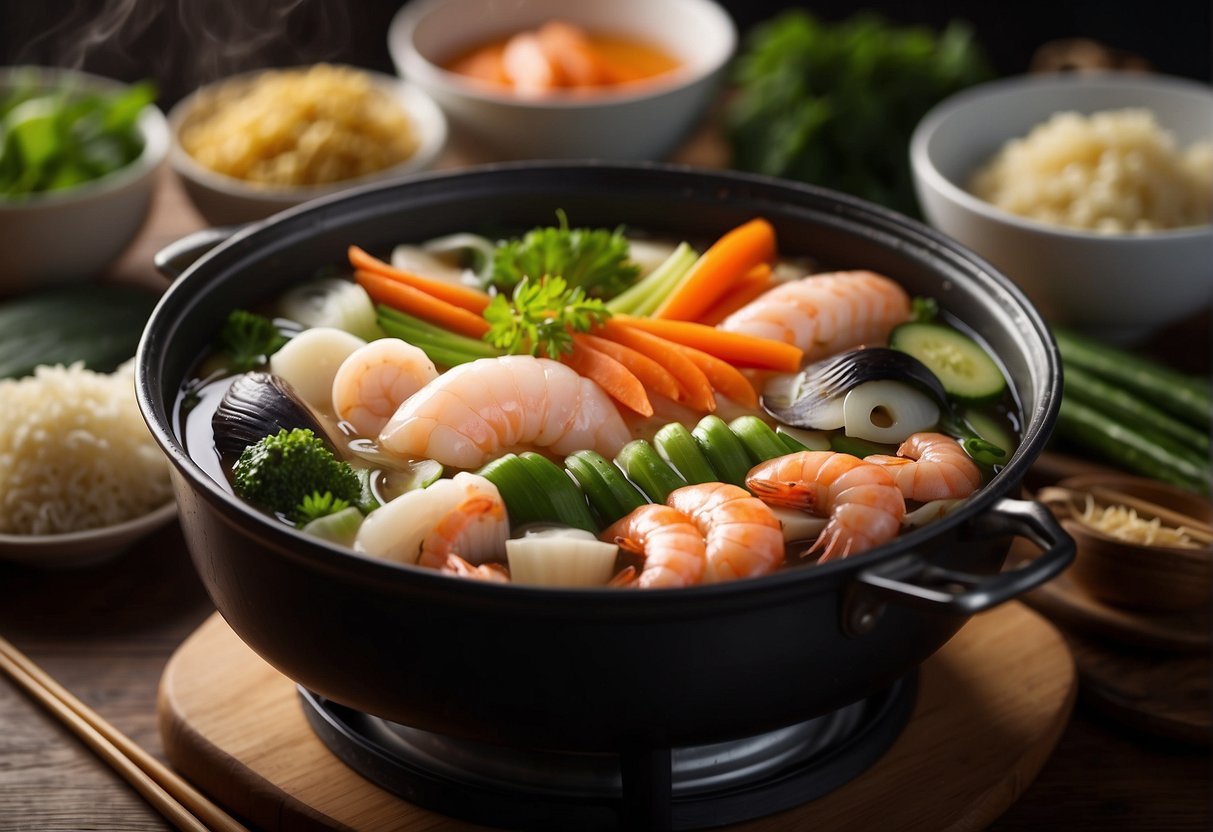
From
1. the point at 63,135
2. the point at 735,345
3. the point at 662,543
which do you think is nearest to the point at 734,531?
the point at 662,543

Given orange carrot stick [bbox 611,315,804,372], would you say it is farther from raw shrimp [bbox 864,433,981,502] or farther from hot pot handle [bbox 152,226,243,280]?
hot pot handle [bbox 152,226,243,280]

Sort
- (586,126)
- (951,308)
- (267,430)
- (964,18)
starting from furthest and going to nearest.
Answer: (964,18) → (586,126) → (951,308) → (267,430)

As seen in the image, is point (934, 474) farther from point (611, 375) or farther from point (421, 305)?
point (421, 305)

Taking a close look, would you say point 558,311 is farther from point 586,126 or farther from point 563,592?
point 586,126

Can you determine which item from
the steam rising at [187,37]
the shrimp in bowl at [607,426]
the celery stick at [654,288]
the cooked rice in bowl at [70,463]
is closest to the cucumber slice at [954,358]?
the shrimp in bowl at [607,426]

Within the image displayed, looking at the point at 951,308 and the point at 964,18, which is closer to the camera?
the point at 951,308

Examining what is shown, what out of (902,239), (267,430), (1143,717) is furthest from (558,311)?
(1143,717)
